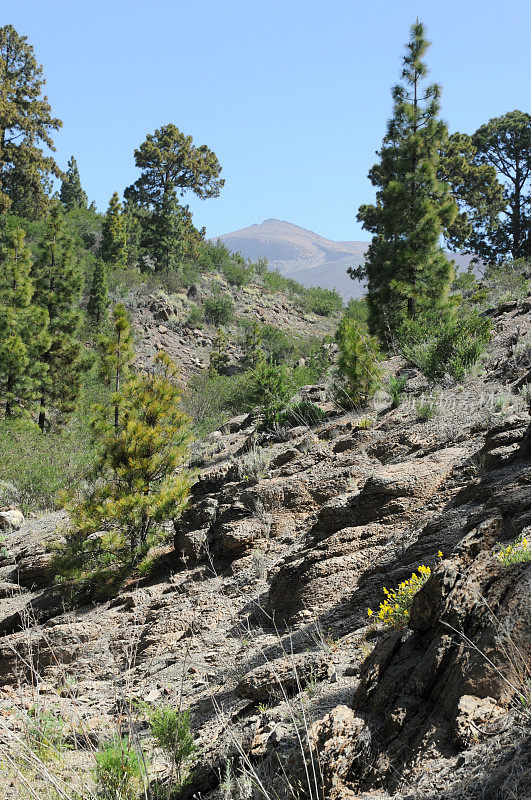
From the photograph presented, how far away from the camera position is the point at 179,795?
3.12 m

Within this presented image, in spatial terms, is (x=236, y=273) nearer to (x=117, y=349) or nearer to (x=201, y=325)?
(x=201, y=325)

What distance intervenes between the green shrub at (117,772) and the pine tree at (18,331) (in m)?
18.5

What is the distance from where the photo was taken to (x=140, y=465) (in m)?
8.38

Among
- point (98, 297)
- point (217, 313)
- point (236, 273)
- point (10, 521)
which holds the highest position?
point (236, 273)

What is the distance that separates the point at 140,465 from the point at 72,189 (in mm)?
46960

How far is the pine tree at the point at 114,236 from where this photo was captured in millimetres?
35750

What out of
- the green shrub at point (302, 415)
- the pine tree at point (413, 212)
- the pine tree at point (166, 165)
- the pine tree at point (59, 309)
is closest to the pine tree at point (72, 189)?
the pine tree at point (166, 165)

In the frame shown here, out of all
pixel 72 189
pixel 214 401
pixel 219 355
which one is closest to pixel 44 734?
pixel 214 401

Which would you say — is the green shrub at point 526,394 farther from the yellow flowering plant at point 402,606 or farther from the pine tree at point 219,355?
the pine tree at point 219,355

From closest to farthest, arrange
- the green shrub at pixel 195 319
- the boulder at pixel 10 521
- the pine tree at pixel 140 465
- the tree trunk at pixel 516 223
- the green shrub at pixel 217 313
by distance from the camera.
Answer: the pine tree at pixel 140 465 → the boulder at pixel 10 521 → the tree trunk at pixel 516 223 → the green shrub at pixel 195 319 → the green shrub at pixel 217 313

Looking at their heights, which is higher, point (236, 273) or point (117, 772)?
point (236, 273)

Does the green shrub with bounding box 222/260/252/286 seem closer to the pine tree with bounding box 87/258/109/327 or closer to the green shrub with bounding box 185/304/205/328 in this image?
the green shrub with bounding box 185/304/205/328

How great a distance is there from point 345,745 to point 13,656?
207 inches

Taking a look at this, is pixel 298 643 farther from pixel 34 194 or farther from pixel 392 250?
pixel 34 194
